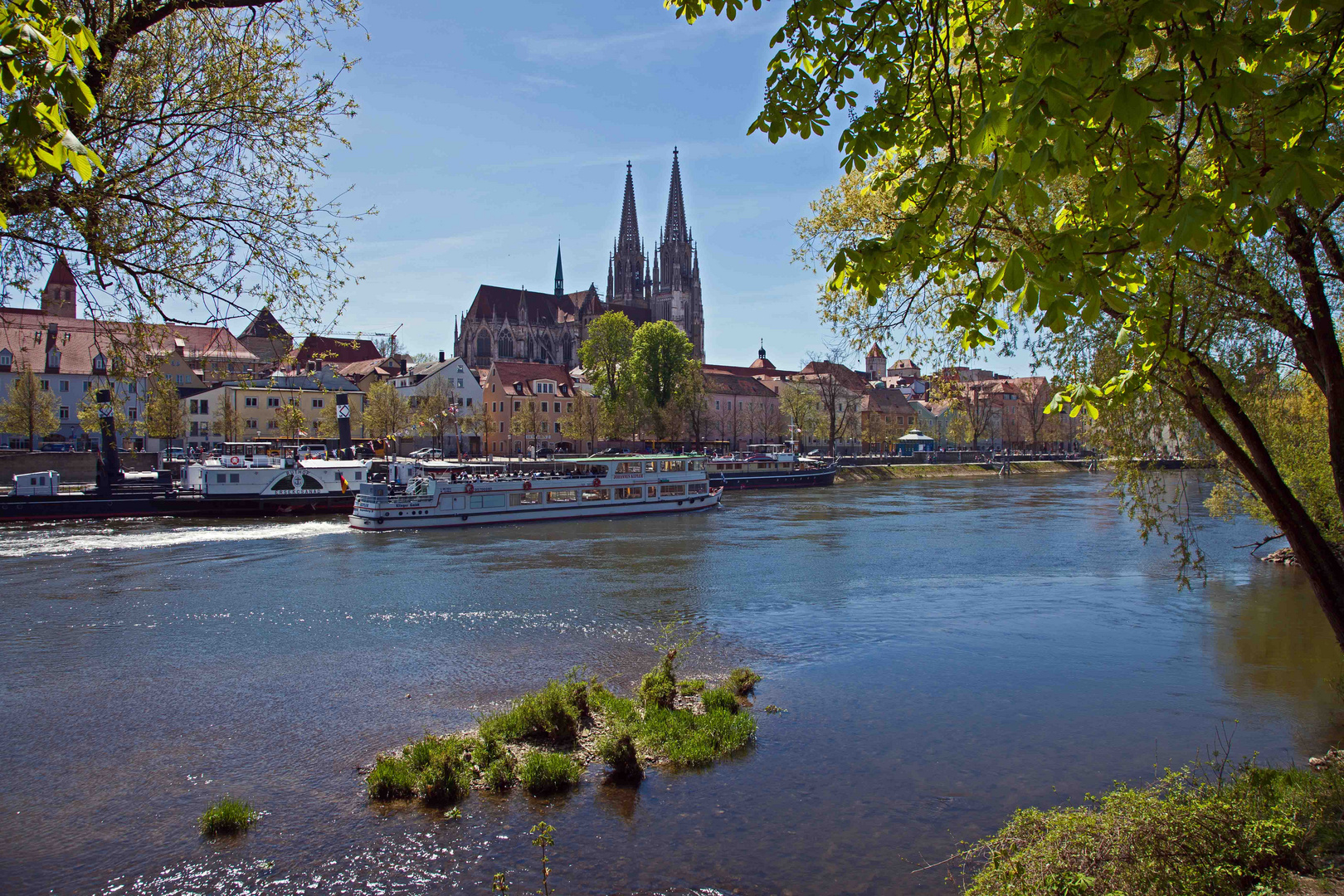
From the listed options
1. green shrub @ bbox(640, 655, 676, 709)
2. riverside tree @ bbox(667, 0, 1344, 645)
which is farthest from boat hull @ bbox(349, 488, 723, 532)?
riverside tree @ bbox(667, 0, 1344, 645)

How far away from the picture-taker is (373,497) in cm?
4066

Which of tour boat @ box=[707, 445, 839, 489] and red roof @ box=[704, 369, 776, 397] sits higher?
red roof @ box=[704, 369, 776, 397]

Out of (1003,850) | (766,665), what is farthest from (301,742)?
(1003,850)

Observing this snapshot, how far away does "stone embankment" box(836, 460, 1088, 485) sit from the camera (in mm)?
77375

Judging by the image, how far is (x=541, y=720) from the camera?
12195mm

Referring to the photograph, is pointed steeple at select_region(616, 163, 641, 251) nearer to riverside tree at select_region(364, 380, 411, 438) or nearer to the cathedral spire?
the cathedral spire

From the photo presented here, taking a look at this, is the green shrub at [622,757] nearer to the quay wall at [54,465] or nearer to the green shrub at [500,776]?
the green shrub at [500,776]

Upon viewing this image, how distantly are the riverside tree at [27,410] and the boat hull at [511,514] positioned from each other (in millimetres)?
34747

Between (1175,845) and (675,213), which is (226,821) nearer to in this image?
(1175,845)

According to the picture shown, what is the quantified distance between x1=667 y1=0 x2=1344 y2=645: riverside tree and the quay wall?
58944mm

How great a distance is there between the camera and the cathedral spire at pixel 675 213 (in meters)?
135

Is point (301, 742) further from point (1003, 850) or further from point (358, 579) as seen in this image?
point (358, 579)

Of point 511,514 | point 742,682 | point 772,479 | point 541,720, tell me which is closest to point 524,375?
point 772,479

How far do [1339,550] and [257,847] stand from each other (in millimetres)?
19764
